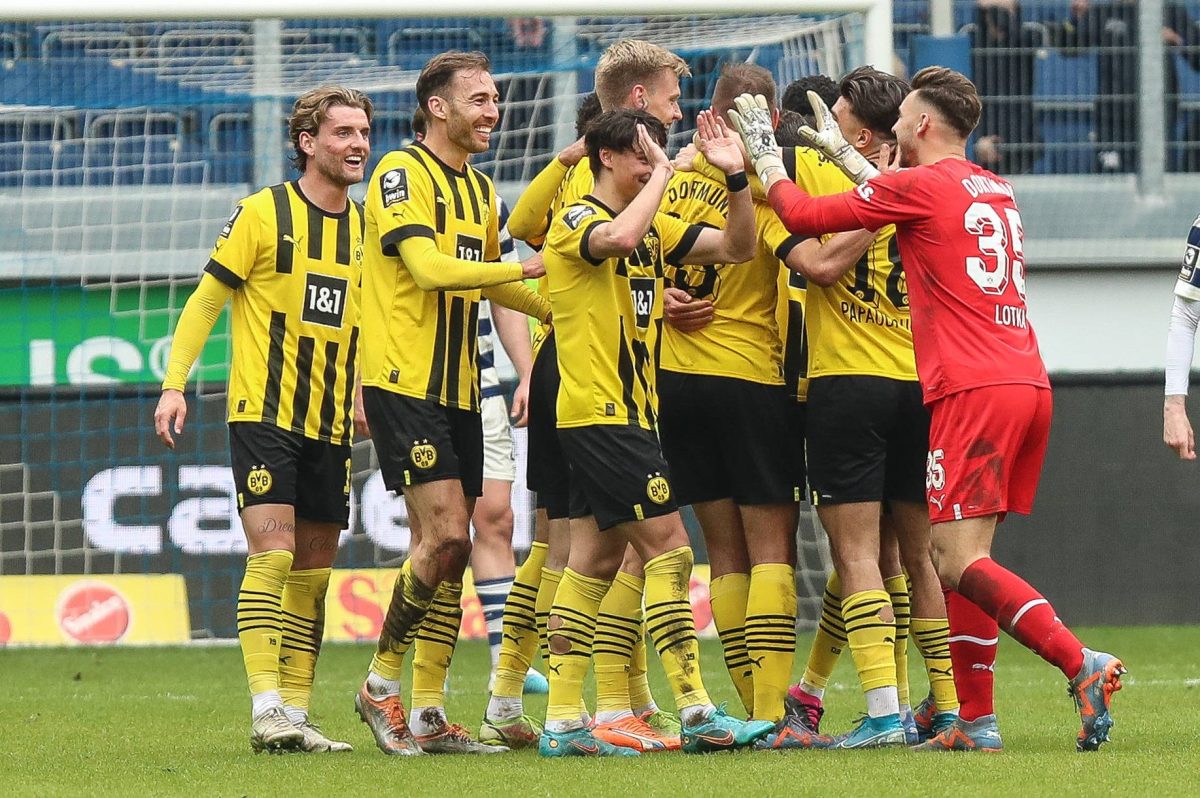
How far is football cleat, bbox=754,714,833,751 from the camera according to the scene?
5.73 meters

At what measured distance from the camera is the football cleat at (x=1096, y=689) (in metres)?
5.05

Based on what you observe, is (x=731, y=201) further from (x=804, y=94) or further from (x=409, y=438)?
(x=409, y=438)

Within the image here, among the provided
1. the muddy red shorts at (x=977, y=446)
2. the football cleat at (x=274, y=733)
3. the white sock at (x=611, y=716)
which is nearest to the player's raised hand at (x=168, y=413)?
the football cleat at (x=274, y=733)

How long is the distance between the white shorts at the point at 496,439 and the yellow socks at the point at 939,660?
2849mm

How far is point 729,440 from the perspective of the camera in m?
5.83

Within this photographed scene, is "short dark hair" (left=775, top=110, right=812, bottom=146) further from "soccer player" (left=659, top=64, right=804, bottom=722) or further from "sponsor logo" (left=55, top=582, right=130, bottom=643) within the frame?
"sponsor logo" (left=55, top=582, right=130, bottom=643)

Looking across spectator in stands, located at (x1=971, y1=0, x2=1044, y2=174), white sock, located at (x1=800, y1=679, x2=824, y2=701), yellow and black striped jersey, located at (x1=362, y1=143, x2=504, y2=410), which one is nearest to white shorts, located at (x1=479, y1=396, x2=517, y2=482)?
yellow and black striped jersey, located at (x1=362, y1=143, x2=504, y2=410)

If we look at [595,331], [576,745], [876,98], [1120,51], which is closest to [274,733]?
[576,745]

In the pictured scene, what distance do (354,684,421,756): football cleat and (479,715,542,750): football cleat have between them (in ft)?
1.11

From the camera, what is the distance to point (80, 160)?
11539 millimetres

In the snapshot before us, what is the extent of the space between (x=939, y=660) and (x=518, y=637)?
4.65 ft

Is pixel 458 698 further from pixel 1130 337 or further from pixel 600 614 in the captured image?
pixel 1130 337

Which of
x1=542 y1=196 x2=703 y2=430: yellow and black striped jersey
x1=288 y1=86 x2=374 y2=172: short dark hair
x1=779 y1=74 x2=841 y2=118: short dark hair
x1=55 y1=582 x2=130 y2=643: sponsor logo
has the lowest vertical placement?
x1=55 y1=582 x2=130 y2=643: sponsor logo

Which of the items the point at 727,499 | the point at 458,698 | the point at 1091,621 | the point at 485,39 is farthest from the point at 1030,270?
the point at 727,499
